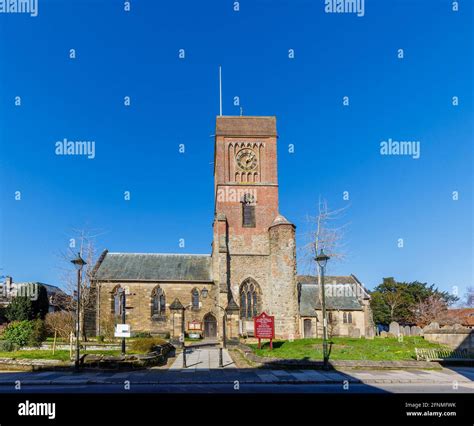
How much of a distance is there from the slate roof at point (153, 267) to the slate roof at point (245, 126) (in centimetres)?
1369

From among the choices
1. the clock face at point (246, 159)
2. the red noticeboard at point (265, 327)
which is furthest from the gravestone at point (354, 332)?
the red noticeboard at point (265, 327)

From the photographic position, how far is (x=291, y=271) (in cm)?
3831

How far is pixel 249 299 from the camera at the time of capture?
1581 inches

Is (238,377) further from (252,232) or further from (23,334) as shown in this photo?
(252,232)

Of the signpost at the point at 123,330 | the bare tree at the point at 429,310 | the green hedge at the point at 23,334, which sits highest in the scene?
the signpost at the point at 123,330

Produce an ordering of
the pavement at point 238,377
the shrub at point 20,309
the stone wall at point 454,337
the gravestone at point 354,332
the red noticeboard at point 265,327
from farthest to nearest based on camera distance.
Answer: the gravestone at point 354,332, the shrub at point 20,309, the stone wall at point 454,337, the red noticeboard at point 265,327, the pavement at point 238,377

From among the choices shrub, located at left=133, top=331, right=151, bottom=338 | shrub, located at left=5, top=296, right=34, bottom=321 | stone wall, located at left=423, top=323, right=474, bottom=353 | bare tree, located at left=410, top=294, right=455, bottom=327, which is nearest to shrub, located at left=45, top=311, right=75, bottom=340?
shrub, located at left=133, top=331, right=151, bottom=338

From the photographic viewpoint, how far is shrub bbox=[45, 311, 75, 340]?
1215 inches

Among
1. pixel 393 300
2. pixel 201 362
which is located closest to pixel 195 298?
pixel 201 362

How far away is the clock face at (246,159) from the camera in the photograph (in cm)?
4428

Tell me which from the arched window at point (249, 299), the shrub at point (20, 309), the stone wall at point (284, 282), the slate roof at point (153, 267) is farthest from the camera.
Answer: the slate roof at point (153, 267)

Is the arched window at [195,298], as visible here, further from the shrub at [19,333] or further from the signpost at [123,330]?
the signpost at [123,330]
